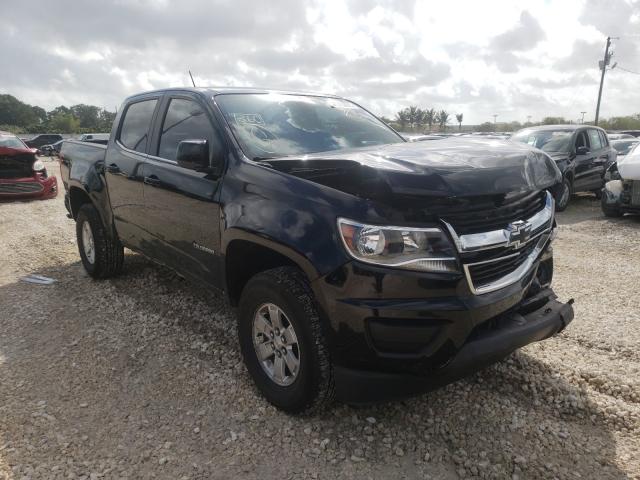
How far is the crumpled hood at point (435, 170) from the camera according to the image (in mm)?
2234

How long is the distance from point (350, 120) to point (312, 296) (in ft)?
6.19

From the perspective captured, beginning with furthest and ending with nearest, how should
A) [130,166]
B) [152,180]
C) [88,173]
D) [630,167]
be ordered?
[630,167] → [88,173] → [130,166] → [152,180]

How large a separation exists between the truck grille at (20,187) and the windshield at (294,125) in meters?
9.23

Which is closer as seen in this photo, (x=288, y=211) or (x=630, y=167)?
(x=288, y=211)

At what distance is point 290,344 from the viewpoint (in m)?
2.66

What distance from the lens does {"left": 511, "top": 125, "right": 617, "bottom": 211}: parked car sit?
986cm

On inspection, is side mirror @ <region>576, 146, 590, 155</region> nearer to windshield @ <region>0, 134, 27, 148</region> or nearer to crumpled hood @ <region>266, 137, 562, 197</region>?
crumpled hood @ <region>266, 137, 562, 197</region>

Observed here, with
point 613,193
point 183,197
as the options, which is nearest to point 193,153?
point 183,197

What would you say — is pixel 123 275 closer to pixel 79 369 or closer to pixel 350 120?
pixel 79 369

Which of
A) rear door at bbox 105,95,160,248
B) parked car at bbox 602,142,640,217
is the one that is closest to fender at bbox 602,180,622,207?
parked car at bbox 602,142,640,217

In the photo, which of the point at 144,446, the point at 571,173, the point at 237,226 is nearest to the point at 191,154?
the point at 237,226

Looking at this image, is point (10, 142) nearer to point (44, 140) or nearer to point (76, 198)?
point (76, 198)

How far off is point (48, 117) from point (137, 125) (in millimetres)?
98367

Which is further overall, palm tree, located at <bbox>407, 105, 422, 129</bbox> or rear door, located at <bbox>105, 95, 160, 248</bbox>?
palm tree, located at <bbox>407, 105, 422, 129</bbox>
